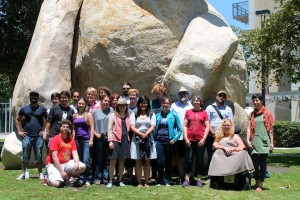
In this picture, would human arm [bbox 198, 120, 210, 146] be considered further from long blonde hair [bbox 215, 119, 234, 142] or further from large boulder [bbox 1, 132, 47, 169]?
large boulder [bbox 1, 132, 47, 169]

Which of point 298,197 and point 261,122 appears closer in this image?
point 298,197

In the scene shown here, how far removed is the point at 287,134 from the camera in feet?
79.5

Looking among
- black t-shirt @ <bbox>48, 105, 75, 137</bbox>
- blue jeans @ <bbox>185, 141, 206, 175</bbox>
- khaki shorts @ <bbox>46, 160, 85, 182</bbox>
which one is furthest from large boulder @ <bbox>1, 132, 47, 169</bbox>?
blue jeans @ <bbox>185, 141, 206, 175</bbox>

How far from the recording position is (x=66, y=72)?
32.8 feet

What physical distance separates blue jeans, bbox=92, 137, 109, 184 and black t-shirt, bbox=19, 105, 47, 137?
118 centimetres

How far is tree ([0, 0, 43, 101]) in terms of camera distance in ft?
53.0

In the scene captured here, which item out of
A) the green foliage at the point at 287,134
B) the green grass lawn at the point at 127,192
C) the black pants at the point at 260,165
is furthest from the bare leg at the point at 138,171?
the green foliage at the point at 287,134

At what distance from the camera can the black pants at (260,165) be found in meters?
8.23

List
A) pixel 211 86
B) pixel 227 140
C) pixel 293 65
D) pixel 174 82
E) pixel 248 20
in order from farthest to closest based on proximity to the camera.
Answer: pixel 248 20
pixel 293 65
pixel 211 86
pixel 174 82
pixel 227 140

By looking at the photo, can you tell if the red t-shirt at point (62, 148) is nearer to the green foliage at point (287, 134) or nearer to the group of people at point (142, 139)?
the group of people at point (142, 139)

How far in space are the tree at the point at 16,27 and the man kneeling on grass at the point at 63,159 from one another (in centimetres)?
869

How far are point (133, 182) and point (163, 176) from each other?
520 millimetres

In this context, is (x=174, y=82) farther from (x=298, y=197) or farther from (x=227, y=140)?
(x=298, y=197)

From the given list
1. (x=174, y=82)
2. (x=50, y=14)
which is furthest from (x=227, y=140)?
(x=50, y=14)
